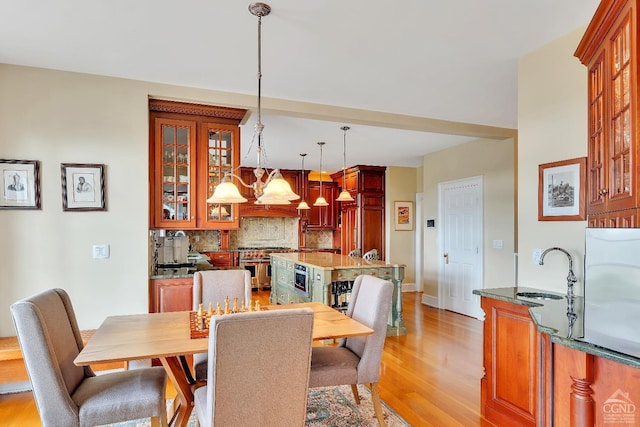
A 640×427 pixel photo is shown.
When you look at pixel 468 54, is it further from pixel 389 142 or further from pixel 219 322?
pixel 389 142

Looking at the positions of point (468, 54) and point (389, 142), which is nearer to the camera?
point (468, 54)

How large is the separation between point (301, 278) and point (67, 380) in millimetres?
3261

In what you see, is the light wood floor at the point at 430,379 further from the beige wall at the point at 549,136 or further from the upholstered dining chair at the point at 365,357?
the beige wall at the point at 549,136

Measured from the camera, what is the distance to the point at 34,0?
2.08 meters

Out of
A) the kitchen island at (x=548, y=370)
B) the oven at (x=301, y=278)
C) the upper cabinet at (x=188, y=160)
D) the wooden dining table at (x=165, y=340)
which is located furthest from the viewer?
the oven at (x=301, y=278)

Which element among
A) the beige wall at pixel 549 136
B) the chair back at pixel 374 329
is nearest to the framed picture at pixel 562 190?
the beige wall at pixel 549 136

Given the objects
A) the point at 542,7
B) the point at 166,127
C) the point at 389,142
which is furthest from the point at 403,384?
the point at 389,142

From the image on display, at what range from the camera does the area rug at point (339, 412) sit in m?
2.55

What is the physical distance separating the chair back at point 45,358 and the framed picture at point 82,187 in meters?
1.32

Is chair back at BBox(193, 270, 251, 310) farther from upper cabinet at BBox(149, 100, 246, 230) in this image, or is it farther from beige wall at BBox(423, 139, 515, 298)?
beige wall at BBox(423, 139, 515, 298)

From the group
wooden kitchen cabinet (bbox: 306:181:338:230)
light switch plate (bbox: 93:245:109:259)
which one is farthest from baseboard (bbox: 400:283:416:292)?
light switch plate (bbox: 93:245:109:259)

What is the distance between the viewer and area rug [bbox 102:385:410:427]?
100 inches

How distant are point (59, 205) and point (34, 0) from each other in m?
1.54

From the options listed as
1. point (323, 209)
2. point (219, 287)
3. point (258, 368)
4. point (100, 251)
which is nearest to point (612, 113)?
point (258, 368)
